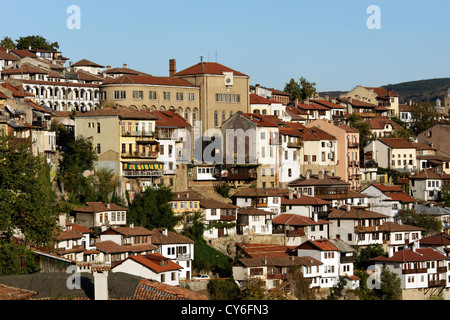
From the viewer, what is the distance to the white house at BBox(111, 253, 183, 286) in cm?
4962

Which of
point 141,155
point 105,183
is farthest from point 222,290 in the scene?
point 141,155

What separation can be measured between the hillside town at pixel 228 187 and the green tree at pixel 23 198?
39.5 inches

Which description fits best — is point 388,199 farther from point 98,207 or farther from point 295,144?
point 98,207

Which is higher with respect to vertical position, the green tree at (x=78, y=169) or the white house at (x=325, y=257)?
the green tree at (x=78, y=169)

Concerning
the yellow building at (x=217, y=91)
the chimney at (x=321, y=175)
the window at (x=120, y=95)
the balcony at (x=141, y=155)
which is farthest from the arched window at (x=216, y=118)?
the balcony at (x=141, y=155)

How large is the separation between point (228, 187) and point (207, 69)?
540 inches

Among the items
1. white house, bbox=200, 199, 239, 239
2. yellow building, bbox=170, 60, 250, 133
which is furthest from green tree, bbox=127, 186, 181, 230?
yellow building, bbox=170, 60, 250, 133

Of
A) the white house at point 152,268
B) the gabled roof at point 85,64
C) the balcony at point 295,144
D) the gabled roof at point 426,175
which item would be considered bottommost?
the white house at point 152,268

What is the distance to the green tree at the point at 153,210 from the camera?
59.3 meters

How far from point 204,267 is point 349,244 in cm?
1377

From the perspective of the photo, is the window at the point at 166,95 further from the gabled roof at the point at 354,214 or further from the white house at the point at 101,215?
the white house at the point at 101,215

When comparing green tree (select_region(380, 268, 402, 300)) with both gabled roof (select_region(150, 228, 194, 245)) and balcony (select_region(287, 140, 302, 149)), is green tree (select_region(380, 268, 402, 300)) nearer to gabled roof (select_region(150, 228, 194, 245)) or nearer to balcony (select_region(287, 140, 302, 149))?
gabled roof (select_region(150, 228, 194, 245))
